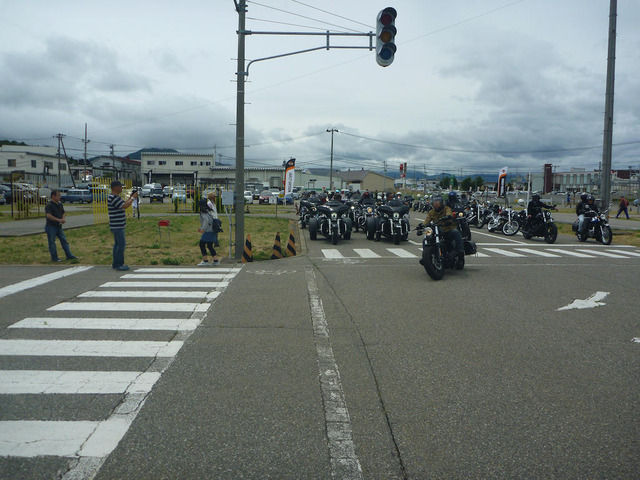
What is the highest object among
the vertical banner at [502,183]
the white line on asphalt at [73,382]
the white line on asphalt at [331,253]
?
the vertical banner at [502,183]

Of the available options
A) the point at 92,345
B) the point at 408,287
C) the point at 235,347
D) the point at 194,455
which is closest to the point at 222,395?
the point at 194,455

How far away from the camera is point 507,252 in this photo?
54.6ft

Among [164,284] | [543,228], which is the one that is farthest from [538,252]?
[164,284]

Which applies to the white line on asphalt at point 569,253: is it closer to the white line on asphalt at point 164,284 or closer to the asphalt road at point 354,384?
the asphalt road at point 354,384

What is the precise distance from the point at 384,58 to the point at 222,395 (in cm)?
986

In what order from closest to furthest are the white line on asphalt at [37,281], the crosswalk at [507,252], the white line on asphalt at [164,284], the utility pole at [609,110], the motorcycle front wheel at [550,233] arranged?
the white line on asphalt at [37,281]
the white line on asphalt at [164,284]
the crosswalk at [507,252]
the motorcycle front wheel at [550,233]
the utility pole at [609,110]

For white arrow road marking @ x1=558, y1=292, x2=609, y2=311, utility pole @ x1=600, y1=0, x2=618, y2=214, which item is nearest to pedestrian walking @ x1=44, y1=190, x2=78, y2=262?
white arrow road marking @ x1=558, y1=292, x2=609, y2=311

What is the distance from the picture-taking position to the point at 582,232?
1998 centimetres

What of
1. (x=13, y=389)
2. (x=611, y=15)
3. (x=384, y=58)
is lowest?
(x=13, y=389)

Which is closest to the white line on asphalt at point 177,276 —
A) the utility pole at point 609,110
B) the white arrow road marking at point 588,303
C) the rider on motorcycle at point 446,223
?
the rider on motorcycle at point 446,223

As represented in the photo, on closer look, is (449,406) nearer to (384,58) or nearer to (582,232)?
(384,58)

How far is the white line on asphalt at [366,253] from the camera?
1546 centimetres

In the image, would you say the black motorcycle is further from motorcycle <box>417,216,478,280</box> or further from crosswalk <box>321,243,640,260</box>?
→ motorcycle <box>417,216,478,280</box>

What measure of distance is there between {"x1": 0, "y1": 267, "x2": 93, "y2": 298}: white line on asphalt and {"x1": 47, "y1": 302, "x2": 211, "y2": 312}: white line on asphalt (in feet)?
5.49
